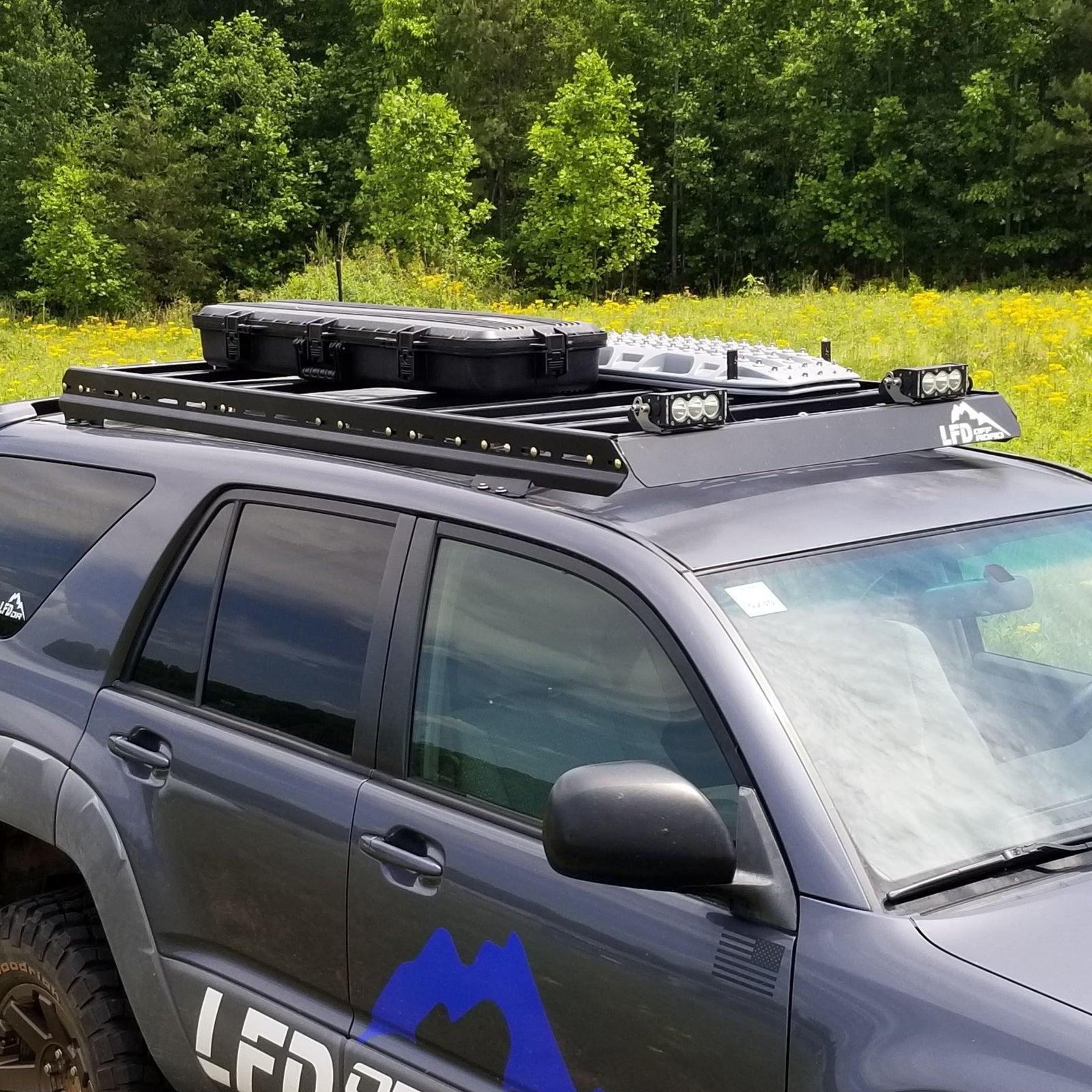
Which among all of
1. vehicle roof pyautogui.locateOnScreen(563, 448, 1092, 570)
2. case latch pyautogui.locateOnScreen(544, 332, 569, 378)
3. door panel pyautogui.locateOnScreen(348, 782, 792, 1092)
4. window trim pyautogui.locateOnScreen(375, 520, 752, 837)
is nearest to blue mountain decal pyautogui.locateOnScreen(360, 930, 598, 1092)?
door panel pyautogui.locateOnScreen(348, 782, 792, 1092)

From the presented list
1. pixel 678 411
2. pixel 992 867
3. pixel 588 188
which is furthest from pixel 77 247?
pixel 992 867

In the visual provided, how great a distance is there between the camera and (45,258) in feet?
149

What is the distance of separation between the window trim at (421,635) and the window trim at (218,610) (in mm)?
23

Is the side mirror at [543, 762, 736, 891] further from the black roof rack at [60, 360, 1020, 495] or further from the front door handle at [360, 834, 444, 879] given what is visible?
the black roof rack at [60, 360, 1020, 495]

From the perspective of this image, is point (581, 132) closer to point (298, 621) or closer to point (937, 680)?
point (298, 621)

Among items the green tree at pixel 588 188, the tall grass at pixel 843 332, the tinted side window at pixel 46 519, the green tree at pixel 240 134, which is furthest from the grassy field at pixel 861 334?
the green tree at pixel 240 134

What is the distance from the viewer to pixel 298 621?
9.28ft

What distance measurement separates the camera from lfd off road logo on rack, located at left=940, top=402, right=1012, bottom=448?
291 centimetres

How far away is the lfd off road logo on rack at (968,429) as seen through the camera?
9.56 feet

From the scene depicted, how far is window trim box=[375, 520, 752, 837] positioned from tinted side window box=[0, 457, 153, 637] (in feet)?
3.04

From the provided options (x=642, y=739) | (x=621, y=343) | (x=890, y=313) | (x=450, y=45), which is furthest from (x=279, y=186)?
(x=642, y=739)

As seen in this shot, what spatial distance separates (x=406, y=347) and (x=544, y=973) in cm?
172

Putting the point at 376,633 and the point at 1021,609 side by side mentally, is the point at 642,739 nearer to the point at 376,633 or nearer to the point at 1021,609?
the point at 376,633

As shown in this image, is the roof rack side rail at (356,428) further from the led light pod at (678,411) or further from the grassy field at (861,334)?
the grassy field at (861,334)
